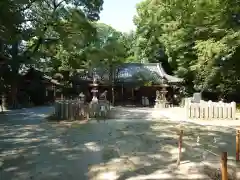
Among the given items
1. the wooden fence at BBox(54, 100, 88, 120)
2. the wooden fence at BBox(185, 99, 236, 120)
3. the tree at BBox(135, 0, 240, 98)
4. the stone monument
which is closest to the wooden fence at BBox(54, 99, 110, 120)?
the wooden fence at BBox(54, 100, 88, 120)

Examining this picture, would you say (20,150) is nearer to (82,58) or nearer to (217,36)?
(217,36)

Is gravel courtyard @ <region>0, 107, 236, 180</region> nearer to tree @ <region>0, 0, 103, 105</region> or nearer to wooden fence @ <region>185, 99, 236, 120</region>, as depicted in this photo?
wooden fence @ <region>185, 99, 236, 120</region>

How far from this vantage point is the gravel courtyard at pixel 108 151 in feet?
23.2

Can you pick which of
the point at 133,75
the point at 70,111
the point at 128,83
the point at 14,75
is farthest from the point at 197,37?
the point at 14,75

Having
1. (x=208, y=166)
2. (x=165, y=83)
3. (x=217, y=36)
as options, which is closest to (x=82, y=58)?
(x=165, y=83)

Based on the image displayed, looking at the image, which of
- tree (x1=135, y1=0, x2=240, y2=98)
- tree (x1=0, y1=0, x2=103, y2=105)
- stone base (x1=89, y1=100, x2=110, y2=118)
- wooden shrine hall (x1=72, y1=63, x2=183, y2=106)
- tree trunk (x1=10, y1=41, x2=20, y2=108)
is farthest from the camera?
wooden shrine hall (x1=72, y1=63, x2=183, y2=106)

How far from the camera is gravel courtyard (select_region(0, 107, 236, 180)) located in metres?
7.06

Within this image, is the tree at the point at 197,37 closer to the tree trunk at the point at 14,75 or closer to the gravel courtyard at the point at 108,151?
the gravel courtyard at the point at 108,151

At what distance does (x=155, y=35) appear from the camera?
38812 millimetres

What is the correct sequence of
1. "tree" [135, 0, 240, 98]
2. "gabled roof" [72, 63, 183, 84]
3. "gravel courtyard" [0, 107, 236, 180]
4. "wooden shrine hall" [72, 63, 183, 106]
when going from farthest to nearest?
"gabled roof" [72, 63, 183, 84] → "wooden shrine hall" [72, 63, 183, 106] → "tree" [135, 0, 240, 98] → "gravel courtyard" [0, 107, 236, 180]

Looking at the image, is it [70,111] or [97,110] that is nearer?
[70,111]

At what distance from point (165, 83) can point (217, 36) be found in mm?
12198

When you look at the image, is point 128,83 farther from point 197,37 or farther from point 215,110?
point 215,110

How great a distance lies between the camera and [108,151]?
9.17 m
